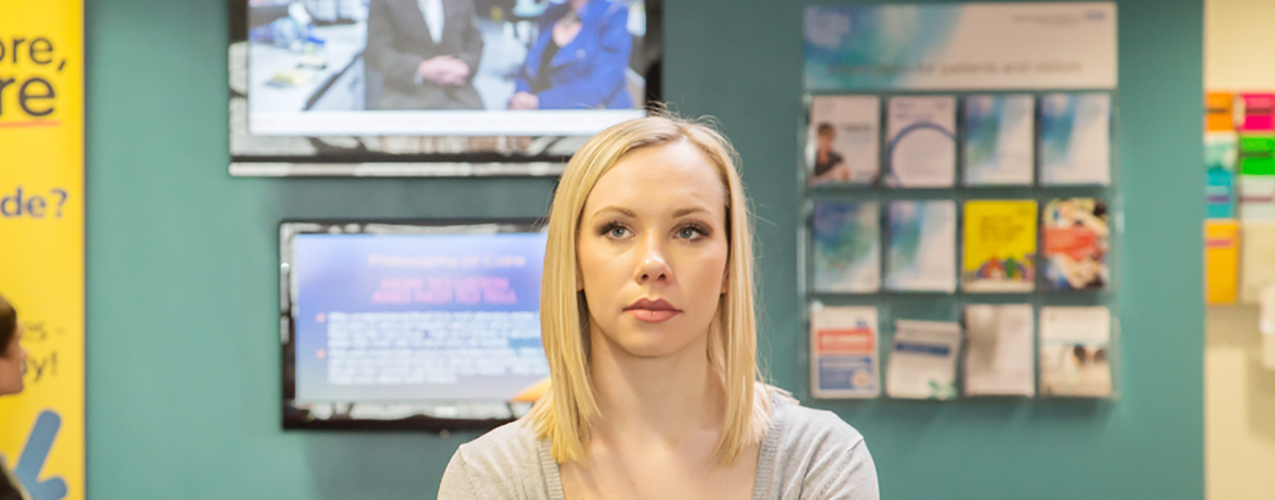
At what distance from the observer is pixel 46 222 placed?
254 cm

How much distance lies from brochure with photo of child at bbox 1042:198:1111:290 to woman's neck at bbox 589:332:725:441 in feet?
6.21

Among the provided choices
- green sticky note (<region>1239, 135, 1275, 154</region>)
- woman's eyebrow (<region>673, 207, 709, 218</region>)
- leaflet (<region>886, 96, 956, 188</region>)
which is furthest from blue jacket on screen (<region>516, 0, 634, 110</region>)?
green sticky note (<region>1239, 135, 1275, 154</region>)

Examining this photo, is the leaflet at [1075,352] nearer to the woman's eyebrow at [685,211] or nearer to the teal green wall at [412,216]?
the teal green wall at [412,216]

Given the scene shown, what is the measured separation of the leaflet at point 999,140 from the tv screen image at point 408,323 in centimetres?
127

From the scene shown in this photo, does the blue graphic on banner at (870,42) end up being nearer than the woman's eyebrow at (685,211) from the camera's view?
No

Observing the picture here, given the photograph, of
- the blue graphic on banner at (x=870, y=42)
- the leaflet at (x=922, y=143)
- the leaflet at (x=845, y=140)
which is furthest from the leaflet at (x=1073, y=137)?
the leaflet at (x=845, y=140)

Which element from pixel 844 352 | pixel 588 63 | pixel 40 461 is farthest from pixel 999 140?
pixel 40 461

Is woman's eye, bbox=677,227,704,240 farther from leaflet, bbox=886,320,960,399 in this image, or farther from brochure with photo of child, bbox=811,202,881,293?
leaflet, bbox=886,320,960,399

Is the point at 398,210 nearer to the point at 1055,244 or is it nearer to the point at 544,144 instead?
the point at 544,144

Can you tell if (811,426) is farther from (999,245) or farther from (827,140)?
(999,245)

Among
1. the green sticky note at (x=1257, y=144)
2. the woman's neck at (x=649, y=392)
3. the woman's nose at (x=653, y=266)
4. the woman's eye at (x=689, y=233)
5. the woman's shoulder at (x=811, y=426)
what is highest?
the green sticky note at (x=1257, y=144)

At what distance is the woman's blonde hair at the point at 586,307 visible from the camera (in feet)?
3.15

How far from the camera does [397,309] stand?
8.20 feet

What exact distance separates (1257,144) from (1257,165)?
0.26ft
